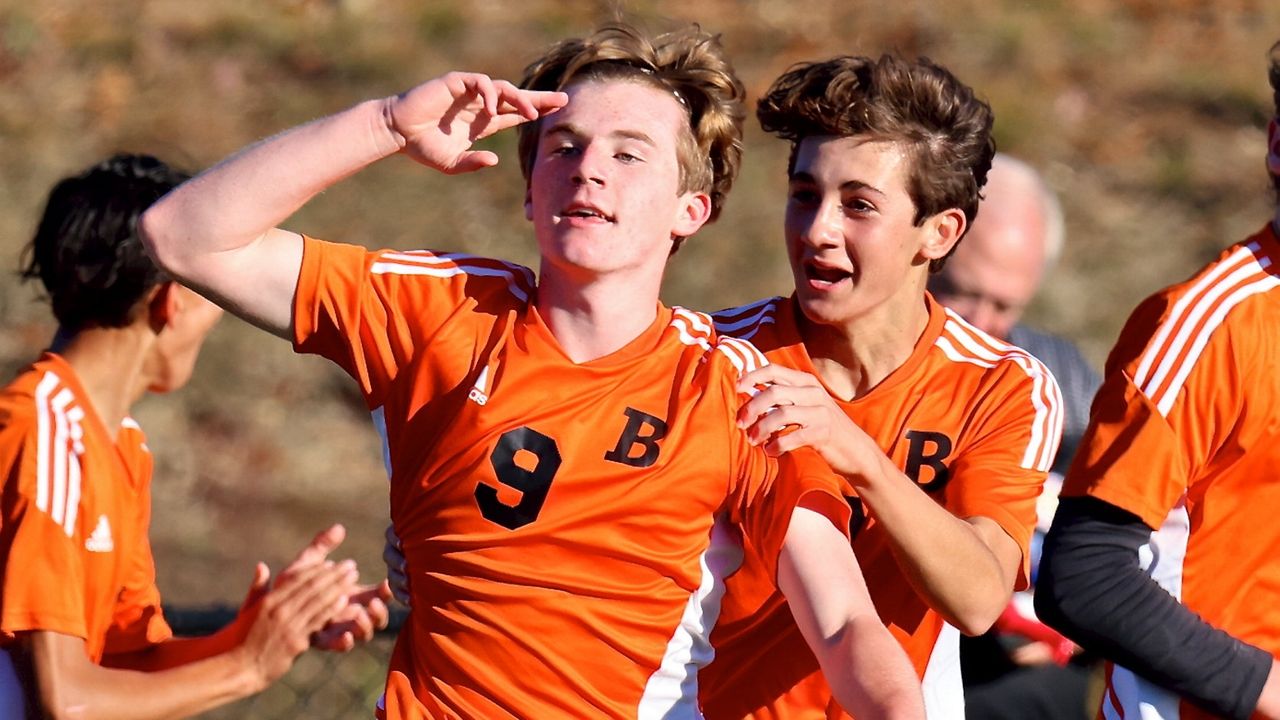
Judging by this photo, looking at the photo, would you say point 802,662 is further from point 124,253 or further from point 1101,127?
point 1101,127

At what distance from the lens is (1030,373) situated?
11.1 ft

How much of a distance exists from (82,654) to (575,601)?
4.44 ft

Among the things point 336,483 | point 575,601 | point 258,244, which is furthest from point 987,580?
point 336,483

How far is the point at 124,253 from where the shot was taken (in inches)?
155

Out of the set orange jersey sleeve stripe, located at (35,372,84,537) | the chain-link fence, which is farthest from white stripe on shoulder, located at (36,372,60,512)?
the chain-link fence

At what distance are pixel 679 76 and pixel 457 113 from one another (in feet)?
1.53

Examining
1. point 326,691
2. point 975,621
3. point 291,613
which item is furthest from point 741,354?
point 326,691

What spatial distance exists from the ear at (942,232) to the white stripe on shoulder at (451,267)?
86 centimetres

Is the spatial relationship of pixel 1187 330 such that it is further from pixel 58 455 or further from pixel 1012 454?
pixel 58 455

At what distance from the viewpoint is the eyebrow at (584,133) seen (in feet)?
10.2

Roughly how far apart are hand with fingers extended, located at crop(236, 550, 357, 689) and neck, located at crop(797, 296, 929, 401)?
44.3 inches

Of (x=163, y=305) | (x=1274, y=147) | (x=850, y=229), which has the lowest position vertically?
(x=163, y=305)

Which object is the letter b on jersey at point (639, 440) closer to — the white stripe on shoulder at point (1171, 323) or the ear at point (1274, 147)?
the white stripe on shoulder at point (1171, 323)

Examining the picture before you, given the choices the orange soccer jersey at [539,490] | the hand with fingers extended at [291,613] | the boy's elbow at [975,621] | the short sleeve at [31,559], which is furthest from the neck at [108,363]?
the boy's elbow at [975,621]
